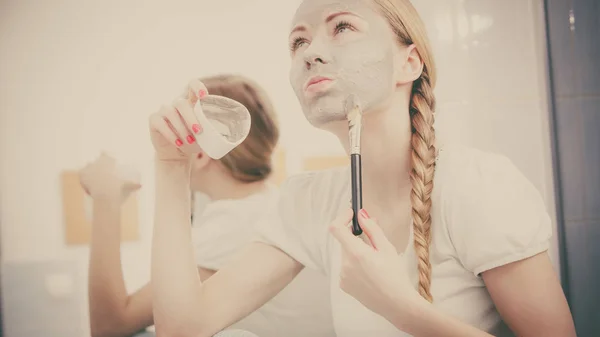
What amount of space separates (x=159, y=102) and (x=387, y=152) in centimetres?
44

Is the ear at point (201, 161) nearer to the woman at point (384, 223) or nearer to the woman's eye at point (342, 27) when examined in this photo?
the woman at point (384, 223)

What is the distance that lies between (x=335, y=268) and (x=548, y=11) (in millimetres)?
663

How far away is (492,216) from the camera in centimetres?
72

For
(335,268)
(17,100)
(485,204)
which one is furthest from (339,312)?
(17,100)

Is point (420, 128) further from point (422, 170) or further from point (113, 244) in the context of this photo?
point (113, 244)

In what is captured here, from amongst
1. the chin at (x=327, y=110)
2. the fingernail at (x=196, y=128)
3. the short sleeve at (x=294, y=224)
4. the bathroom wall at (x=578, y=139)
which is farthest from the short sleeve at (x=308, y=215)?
the bathroom wall at (x=578, y=139)

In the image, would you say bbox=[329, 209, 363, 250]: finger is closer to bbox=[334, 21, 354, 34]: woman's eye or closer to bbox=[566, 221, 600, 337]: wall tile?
bbox=[334, 21, 354, 34]: woman's eye

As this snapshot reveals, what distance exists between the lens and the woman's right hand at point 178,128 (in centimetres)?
75

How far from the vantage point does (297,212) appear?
88 cm

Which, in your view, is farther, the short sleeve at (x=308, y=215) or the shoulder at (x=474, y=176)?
the short sleeve at (x=308, y=215)

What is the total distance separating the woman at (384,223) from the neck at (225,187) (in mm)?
56

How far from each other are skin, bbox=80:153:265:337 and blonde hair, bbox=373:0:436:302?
0.30m

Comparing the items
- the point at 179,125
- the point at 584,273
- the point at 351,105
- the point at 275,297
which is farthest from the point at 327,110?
the point at 584,273

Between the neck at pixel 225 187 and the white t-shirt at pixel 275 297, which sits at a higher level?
the neck at pixel 225 187
